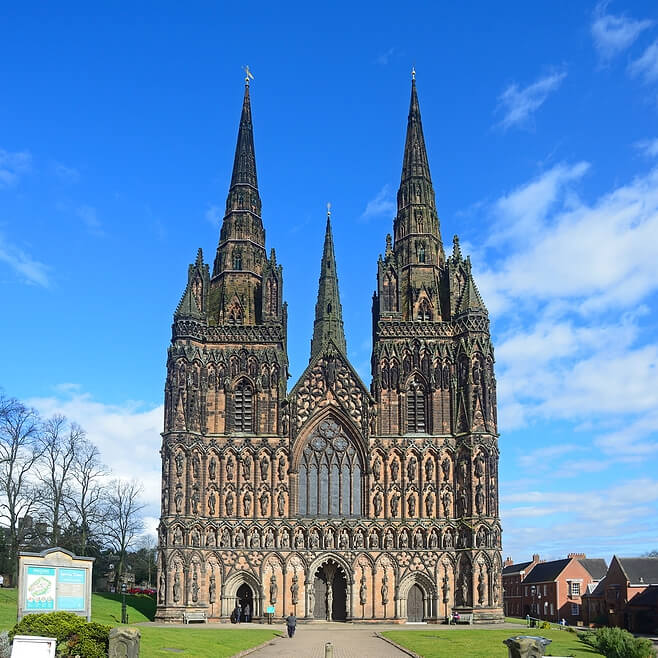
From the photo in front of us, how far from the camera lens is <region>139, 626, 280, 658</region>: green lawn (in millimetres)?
34688

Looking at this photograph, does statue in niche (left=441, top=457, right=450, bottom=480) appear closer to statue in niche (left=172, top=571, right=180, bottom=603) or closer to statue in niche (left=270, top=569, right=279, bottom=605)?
statue in niche (left=270, top=569, right=279, bottom=605)

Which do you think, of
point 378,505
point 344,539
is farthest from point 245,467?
point 378,505

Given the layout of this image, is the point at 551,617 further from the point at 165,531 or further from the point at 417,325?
the point at 165,531

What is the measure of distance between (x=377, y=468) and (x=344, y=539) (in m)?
5.70

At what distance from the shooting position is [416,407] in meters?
67.6

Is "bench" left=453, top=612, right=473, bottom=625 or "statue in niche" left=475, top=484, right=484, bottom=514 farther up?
"statue in niche" left=475, top=484, right=484, bottom=514

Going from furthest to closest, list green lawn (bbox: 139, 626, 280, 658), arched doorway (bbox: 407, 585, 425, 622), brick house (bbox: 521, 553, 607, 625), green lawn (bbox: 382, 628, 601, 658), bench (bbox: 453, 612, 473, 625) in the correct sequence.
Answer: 1. brick house (bbox: 521, 553, 607, 625)
2. arched doorway (bbox: 407, 585, 425, 622)
3. bench (bbox: 453, 612, 473, 625)
4. green lawn (bbox: 382, 628, 601, 658)
5. green lawn (bbox: 139, 626, 280, 658)

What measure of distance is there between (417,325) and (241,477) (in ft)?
58.4

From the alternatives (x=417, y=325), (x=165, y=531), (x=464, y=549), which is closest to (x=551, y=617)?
(x=464, y=549)

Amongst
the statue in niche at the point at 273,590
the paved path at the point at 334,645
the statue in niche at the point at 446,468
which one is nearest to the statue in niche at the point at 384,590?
the paved path at the point at 334,645

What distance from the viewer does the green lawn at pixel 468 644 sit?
35875mm

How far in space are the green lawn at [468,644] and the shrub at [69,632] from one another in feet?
45.4

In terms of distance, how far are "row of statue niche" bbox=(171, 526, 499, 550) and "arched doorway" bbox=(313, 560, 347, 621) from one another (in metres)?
1.86

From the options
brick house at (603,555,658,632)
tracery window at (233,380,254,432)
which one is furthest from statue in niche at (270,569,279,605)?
brick house at (603,555,658,632)
